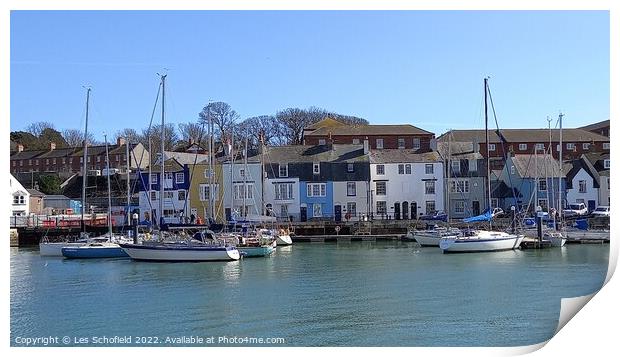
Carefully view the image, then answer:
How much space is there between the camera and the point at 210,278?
21328 millimetres

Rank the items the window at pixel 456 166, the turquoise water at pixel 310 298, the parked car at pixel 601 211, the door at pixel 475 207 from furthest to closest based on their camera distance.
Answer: the window at pixel 456 166 < the door at pixel 475 207 < the parked car at pixel 601 211 < the turquoise water at pixel 310 298

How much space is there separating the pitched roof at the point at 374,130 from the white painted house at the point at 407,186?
41.2 ft

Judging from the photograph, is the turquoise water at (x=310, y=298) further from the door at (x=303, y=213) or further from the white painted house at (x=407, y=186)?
the white painted house at (x=407, y=186)

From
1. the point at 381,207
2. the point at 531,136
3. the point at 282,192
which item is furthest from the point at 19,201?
the point at 531,136

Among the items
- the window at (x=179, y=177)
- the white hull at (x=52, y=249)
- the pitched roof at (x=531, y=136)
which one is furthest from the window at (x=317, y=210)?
the pitched roof at (x=531, y=136)

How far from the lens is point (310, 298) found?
17.1 metres

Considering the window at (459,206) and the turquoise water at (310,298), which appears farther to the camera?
the window at (459,206)

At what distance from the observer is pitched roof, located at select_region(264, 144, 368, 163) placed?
4341 centimetres

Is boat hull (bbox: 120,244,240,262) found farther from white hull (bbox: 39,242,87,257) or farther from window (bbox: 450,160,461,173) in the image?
window (bbox: 450,160,461,173)

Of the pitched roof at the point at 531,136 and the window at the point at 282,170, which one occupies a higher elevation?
the pitched roof at the point at 531,136

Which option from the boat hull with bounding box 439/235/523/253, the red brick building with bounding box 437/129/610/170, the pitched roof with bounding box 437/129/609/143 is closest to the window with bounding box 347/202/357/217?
the red brick building with bounding box 437/129/610/170

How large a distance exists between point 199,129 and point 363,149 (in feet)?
63.4

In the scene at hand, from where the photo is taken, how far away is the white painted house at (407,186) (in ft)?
142

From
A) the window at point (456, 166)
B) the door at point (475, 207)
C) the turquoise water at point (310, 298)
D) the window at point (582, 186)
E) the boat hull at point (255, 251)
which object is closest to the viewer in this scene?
the turquoise water at point (310, 298)
